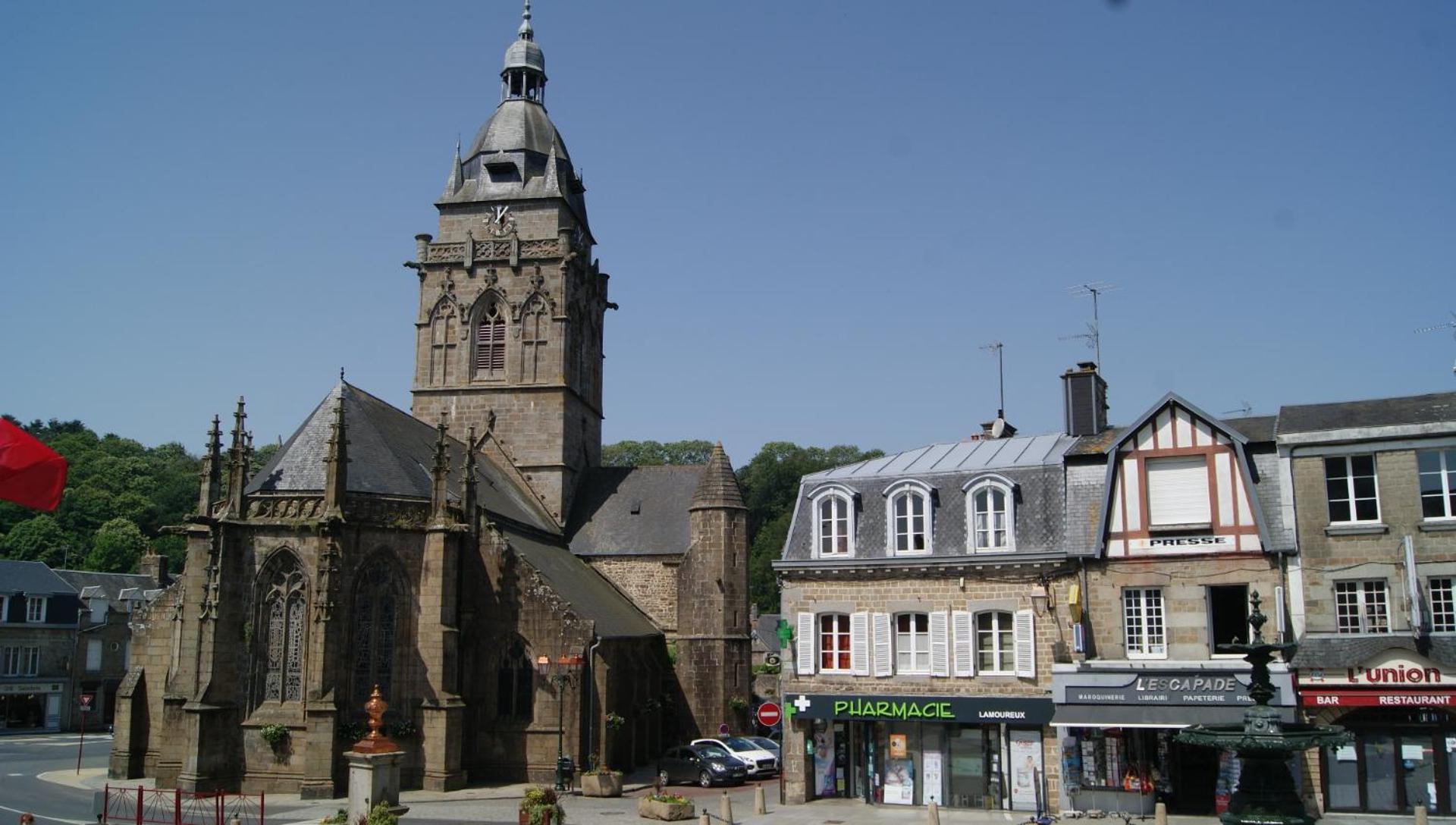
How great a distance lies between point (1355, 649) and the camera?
2272cm

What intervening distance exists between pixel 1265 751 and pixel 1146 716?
9542 millimetres

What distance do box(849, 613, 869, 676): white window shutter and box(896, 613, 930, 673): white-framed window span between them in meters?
0.70

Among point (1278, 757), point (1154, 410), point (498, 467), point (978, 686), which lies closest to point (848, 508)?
point (978, 686)

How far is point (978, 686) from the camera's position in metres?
25.8

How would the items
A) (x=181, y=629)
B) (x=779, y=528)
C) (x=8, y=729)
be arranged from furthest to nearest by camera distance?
(x=779, y=528) < (x=8, y=729) < (x=181, y=629)

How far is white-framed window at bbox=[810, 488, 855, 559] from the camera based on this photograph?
28.4 metres

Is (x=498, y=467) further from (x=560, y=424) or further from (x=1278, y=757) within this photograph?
(x=1278, y=757)

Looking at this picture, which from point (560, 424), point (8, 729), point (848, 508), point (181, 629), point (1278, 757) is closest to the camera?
point (1278, 757)

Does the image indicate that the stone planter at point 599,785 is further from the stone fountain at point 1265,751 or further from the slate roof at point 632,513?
the stone fountain at point 1265,751

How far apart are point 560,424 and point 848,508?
20228 mm

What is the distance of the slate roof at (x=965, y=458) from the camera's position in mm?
27797

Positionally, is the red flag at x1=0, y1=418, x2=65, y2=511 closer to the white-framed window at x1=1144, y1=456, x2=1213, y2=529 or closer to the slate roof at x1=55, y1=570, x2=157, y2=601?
the white-framed window at x1=1144, y1=456, x2=1213, y2=529

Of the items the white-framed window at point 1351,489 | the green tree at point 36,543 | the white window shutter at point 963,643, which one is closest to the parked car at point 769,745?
the white window shutter at point 963,643

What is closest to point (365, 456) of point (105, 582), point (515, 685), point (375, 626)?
point (375, 626)
